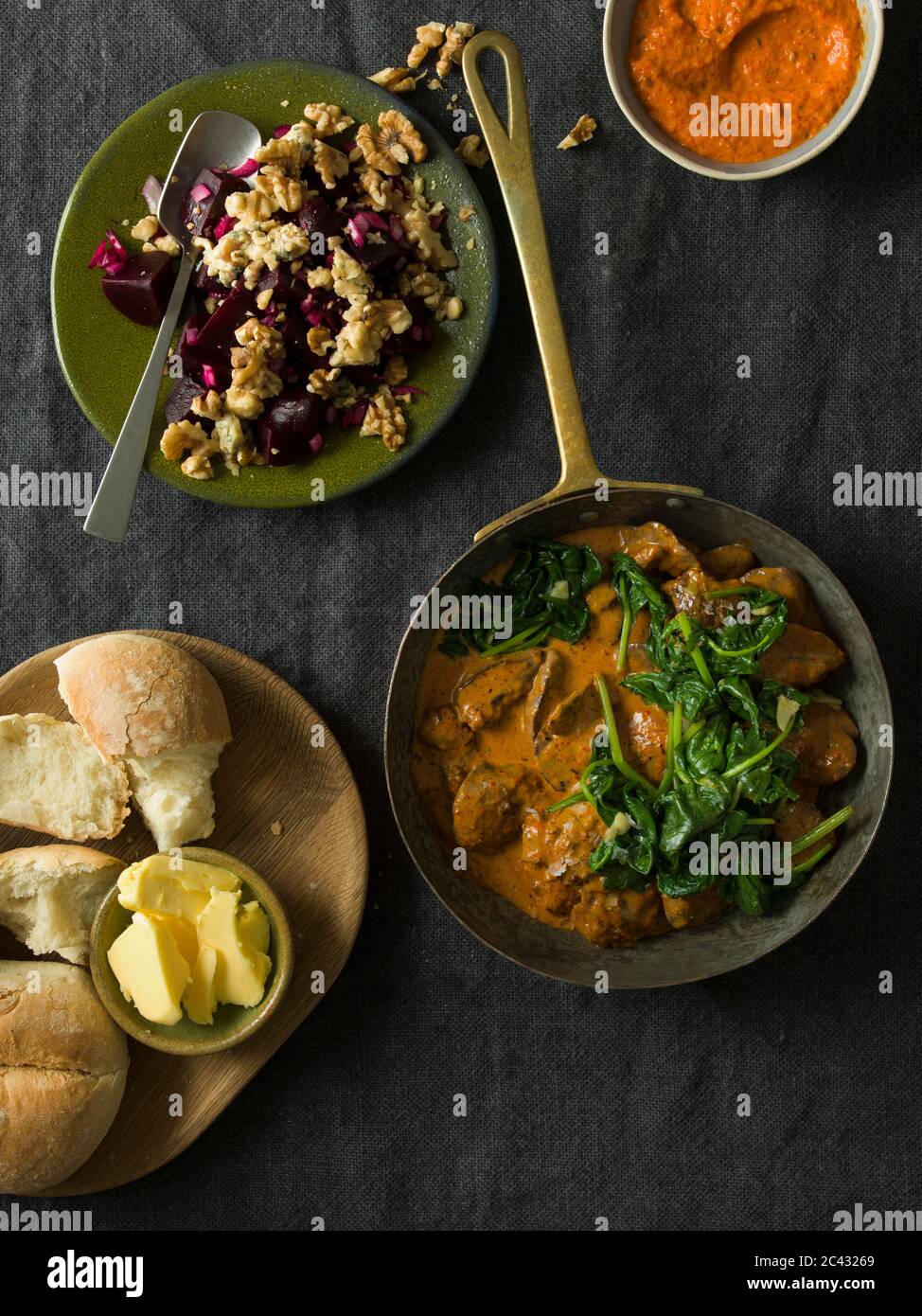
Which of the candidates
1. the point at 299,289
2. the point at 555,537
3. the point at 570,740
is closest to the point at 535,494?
the point at 555,537

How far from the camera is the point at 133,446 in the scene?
123 inches

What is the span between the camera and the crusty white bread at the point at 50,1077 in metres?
2.86

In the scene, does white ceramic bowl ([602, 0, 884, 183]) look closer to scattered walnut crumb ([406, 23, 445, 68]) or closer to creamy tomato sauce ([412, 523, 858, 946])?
scattered walnut crumb ([406, 23, 445, 68])

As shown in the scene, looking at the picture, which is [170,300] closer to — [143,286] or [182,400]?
[143,286]

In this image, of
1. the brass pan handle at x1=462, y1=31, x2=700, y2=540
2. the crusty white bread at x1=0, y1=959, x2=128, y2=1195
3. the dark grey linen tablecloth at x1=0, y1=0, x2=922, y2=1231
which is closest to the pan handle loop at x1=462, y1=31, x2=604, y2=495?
the brass pan handle at x1=462, y1=31, x2=700, y2=540

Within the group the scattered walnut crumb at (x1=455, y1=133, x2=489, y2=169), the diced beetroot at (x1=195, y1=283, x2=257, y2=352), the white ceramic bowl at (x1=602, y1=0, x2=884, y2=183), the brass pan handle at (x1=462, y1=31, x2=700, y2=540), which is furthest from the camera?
the scattered walnut crumb at (x1=455, y1=133, x2=489, y2=169)

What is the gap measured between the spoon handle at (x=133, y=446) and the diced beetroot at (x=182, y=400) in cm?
4

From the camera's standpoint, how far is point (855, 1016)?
322 centimetres

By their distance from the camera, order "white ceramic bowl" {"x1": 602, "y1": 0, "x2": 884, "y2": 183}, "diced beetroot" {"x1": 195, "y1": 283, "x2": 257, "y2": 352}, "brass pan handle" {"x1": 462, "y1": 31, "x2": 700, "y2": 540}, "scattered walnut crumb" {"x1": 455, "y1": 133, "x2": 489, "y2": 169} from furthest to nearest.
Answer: "scattered walnut crumb" {"x1": 455, "y1": 133, "x2": 489, "y2": 169} → "diced beetroot" {"x1": 195, "y1": 283, "x2": 257, "y2": 352} → "white ceramic bowl" {"x1": 602, "y1": 0, "x2": 884, "y2": 183} → "brass pan handle" {"x1": 462, "y1": 31, "x2": 700, "y2": 540}

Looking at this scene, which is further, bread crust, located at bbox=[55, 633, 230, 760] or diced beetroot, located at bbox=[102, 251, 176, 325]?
diced beetroot, located at bbox=[102, 251, 176, 325]

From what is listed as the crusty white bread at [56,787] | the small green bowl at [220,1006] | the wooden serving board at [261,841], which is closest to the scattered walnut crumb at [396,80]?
the wooden serving board at [261,841]

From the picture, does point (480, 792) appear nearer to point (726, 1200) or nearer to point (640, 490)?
point (640, 490)

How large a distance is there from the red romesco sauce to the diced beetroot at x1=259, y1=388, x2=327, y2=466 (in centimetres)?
124

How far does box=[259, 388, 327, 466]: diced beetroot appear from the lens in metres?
3.07
